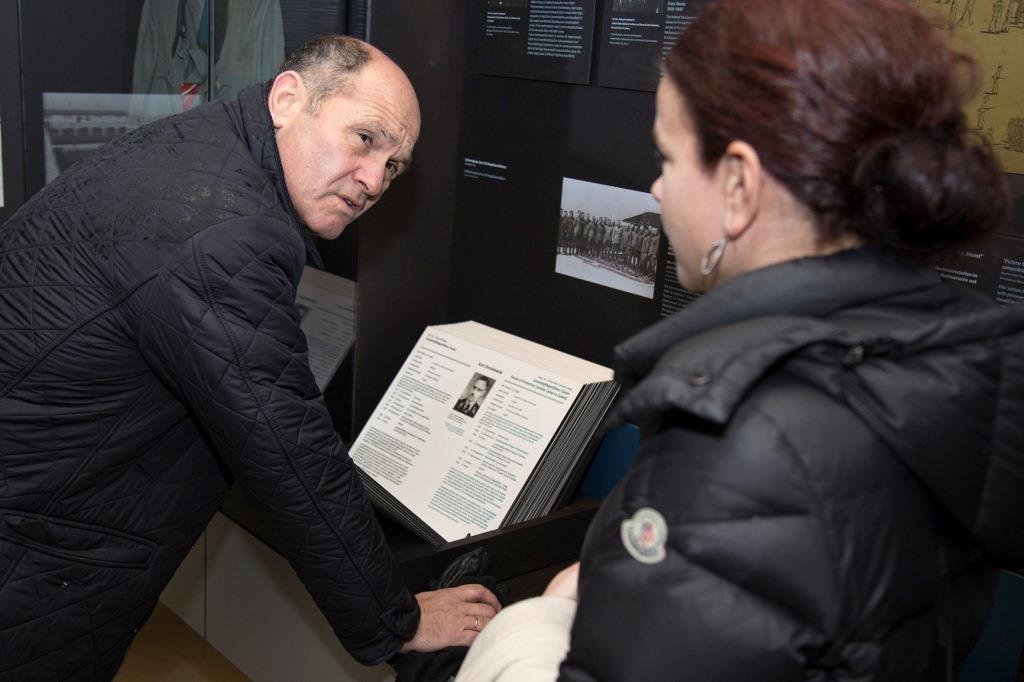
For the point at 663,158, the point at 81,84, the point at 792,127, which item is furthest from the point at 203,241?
the point at 81,84

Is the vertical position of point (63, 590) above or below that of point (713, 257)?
below

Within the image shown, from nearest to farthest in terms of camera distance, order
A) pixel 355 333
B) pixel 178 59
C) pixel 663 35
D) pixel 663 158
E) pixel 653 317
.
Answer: pixel 663 158, pixel 663 35, pixel 653 317, pixel 355 333, pixel 178 59

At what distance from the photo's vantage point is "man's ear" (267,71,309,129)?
1619mm

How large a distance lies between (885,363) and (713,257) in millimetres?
181

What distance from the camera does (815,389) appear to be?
2.48 ft

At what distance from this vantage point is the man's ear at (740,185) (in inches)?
31.5

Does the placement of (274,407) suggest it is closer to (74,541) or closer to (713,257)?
(74,541)

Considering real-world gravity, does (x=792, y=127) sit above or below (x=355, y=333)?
above

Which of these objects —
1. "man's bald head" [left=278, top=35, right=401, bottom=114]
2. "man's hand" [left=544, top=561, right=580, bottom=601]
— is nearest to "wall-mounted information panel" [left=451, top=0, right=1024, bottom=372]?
"man's bald head" [left=278, top=35, right=401, bottom=114]

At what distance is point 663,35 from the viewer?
180cm

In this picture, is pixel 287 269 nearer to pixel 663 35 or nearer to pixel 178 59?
pixel 663 35

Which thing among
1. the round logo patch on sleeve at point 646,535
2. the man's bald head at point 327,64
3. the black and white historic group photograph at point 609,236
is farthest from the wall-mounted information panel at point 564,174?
the round logo patch on sleeve at point 646,535

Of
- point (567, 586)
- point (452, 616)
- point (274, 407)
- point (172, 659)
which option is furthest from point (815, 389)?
point (172, 659)

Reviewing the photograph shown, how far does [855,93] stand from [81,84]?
2473 mm
